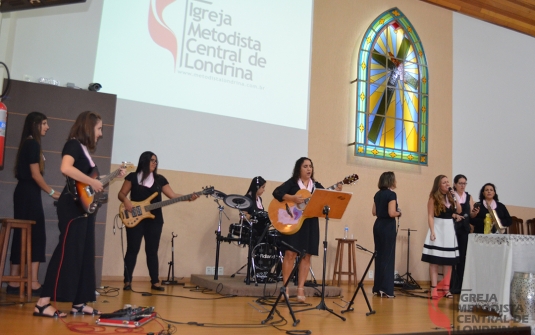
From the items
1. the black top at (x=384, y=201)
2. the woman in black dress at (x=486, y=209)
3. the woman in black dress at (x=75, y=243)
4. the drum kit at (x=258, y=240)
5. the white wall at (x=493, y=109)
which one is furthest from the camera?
the white wall at (x=493, y=109)

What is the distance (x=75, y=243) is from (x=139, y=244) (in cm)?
182

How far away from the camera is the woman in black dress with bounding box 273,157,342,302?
179 inches

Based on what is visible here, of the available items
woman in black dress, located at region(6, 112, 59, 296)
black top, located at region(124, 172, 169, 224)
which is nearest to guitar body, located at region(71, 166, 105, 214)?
woman in black dress, located at region(6, 112, 59, 296)

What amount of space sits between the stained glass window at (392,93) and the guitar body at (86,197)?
4993 mm

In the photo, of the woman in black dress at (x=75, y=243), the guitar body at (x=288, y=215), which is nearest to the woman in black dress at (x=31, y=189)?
the woman in black dress at (x=75, y=243)

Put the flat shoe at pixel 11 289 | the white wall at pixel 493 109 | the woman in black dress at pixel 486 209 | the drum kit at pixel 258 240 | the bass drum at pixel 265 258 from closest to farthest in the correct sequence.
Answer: the flat shoe at pixel 11 289, the drum kit at pixel 258 240, the bass drum at pixel 265 258, the woman in black dress at pixel 486 209, the white wall at pixel 493 109

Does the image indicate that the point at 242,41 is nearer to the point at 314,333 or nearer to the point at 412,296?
the point at 412,296

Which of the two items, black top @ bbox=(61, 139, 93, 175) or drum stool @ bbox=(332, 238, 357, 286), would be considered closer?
black top @ bbox=(61, 139, 93, 175)

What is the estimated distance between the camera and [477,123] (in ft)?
28.6

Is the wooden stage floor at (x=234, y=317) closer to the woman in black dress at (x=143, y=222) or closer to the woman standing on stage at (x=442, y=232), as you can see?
the woman in black dress at (x=143, y=222)

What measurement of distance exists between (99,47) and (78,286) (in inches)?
142

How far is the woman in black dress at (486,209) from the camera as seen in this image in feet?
21.0

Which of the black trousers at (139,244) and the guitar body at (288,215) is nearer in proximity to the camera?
the guitar body at (288,215)

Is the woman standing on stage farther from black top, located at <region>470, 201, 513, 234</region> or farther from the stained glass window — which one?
the stained glass window
